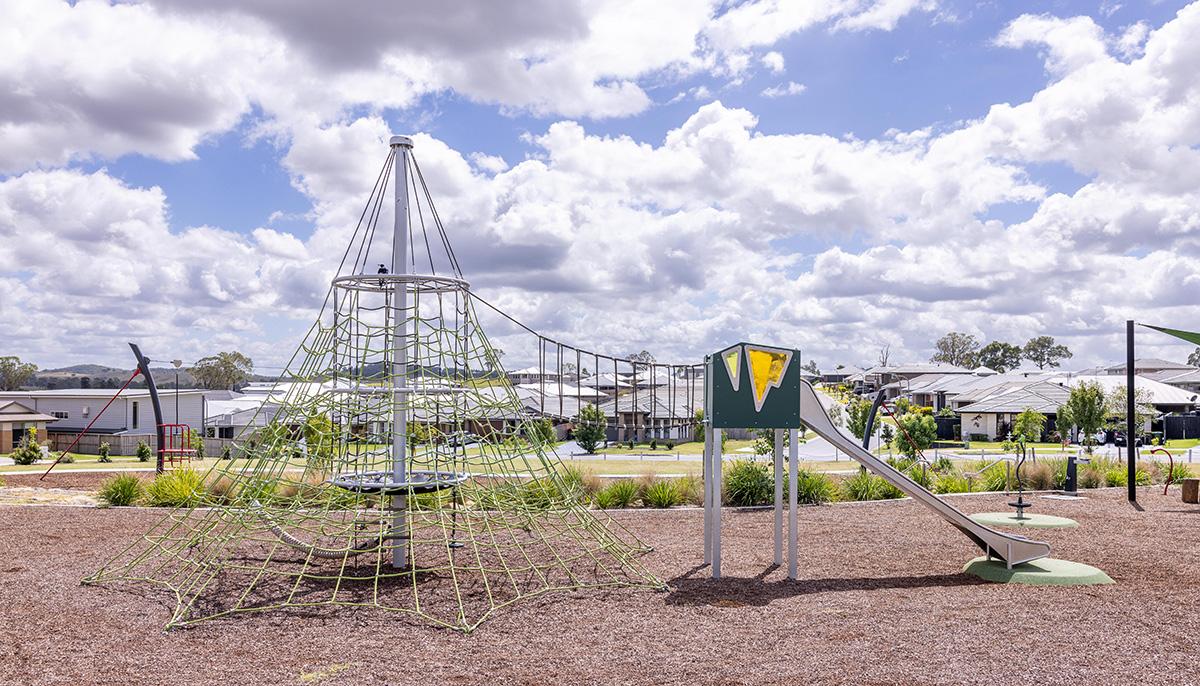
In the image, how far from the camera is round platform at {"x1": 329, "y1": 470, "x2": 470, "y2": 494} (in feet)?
28.3

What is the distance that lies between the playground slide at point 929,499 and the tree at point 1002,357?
112440 millimetres

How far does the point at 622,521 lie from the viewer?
13570 millimetres

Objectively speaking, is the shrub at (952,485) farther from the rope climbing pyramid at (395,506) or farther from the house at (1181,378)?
the house at (1181,378)

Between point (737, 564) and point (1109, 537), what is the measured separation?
217 inches

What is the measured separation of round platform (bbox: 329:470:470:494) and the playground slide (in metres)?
3.66

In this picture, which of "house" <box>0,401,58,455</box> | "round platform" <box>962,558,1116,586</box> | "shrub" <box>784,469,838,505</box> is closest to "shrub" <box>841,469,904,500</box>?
"shrub" <box>784,469,838,505</box>

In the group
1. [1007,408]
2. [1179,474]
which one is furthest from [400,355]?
[1007,408]

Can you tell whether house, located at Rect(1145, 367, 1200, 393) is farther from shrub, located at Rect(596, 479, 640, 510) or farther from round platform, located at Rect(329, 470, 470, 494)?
round platform, located at Rect(329, 470, 470, 494)

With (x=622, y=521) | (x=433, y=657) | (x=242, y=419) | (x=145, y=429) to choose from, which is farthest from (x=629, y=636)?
(x=242, y=419)

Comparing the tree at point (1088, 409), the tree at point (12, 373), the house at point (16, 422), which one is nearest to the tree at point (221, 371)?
the tree at point (12, 373)

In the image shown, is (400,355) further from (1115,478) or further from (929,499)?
(1115,478)

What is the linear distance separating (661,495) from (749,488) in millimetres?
1527

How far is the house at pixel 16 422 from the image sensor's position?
40750 millimetres

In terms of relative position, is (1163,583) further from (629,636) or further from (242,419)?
(242,419)
